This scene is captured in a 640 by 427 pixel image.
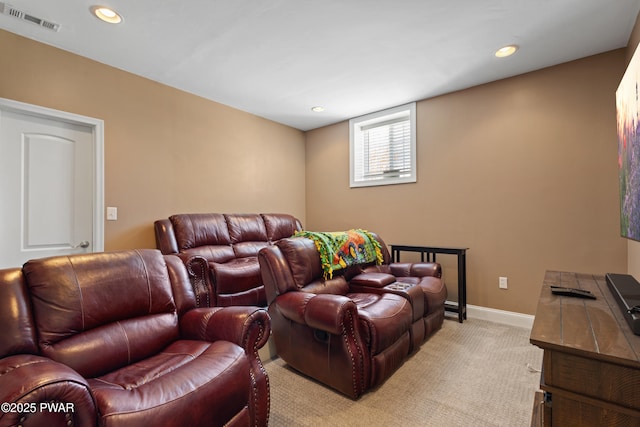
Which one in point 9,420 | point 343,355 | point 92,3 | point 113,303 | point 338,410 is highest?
point 92,3

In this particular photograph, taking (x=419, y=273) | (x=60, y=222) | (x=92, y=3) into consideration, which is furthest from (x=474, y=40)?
(x=60, y=222)

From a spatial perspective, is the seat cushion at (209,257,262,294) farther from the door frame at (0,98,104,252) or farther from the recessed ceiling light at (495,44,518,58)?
the recessed ceiling light at (495,44,518,58)

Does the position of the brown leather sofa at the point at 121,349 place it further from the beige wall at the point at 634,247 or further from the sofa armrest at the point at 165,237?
the beige wall at the point at 634,247

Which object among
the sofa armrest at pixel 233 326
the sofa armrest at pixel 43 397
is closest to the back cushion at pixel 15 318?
the sofa armrest at pixel 43 397

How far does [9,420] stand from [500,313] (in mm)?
3678

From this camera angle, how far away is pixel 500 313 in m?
3.09

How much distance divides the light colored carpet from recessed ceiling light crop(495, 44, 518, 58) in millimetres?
2650

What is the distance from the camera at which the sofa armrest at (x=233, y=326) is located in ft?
4.92

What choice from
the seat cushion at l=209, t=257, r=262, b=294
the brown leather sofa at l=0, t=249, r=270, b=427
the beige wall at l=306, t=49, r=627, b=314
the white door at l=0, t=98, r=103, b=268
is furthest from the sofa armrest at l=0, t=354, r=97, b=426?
the beige wall at l=306, t=49, r=627, b=314

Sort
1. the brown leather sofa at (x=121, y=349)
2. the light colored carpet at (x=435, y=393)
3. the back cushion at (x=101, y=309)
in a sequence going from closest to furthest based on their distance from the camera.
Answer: the brown leather sofa at (x=121, y=349) → the back cushion at (x=101, y=309) → the light colored carpet at (x=435, y=393)

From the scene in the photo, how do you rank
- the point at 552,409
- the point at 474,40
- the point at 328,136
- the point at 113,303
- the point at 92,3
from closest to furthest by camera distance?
the point at 552,409 → the point at 113,303 → the point at 92,3 → the point at 474,40 → the point at 328,136

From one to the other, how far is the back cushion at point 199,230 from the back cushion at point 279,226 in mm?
639

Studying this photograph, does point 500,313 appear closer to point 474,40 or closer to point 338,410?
point 338,410

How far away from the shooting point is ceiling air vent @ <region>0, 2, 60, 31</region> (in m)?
2.06
